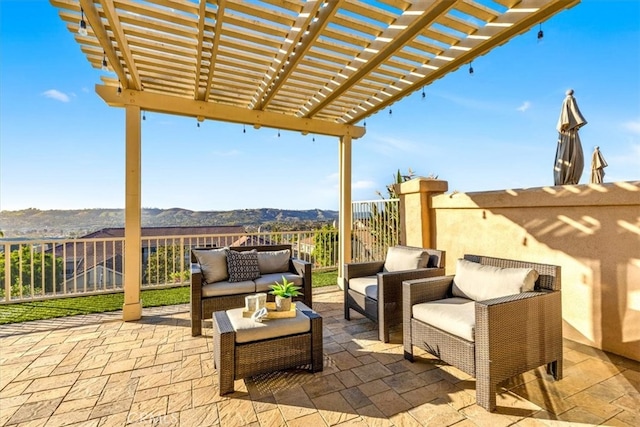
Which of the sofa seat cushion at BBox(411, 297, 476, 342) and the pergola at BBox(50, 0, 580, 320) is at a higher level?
the pergola at BBox(50, 0, 580, 320)

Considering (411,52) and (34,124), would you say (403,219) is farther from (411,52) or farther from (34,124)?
(34,124)

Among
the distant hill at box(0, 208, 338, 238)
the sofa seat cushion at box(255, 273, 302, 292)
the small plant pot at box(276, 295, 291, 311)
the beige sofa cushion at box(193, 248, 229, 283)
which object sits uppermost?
the distant hill at box(0, 208, 338, 238)

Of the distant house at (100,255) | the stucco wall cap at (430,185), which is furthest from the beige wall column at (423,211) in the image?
the distant house at (100,255)

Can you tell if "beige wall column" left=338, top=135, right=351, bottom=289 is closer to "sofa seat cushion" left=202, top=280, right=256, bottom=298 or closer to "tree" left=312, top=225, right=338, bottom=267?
"tree" left=312, top=225, right=338, bottom=267

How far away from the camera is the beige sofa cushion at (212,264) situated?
3.44m

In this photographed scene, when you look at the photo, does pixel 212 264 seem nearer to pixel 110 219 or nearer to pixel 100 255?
pixel 100 255

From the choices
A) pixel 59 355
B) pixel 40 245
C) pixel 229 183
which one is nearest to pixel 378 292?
pixel 59 355

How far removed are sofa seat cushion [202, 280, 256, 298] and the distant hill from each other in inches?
64.7

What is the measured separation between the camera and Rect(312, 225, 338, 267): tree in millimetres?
6551

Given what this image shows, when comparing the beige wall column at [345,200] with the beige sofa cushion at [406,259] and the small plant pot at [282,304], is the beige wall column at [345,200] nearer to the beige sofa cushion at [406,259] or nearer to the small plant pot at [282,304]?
the beige sofa cushion at [406,259]

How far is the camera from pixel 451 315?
220 centimetres

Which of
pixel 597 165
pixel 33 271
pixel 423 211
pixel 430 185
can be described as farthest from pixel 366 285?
pixel 33 271

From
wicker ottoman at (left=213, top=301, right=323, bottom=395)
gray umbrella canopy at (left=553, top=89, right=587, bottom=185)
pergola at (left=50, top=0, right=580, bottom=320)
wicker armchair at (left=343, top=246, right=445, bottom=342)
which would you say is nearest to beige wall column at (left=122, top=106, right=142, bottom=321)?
pergola at (left=50, top=0, right=580, bottom=320)

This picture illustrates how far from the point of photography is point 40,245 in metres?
4.50
